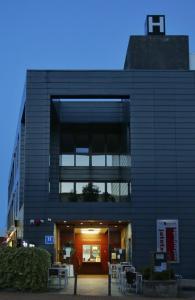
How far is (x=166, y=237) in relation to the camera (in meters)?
36.3

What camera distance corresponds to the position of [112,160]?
41.4 metres

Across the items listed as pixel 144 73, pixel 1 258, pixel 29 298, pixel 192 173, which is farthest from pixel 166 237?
pixel 29 298

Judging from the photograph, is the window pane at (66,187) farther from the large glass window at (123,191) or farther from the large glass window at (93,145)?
the large glass window at (123,191)

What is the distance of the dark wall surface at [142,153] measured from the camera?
36781mm

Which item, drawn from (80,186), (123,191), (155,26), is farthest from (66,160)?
(155,26)

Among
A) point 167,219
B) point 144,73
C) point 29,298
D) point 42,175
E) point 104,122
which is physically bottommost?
point 29,298

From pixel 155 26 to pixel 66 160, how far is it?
1180 cm

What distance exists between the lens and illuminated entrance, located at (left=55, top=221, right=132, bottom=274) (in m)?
40.2

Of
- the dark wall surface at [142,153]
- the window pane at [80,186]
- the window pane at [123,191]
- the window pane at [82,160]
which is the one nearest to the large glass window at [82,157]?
the window pane at [82,160]

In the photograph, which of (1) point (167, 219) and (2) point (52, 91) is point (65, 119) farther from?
(1) point (167, 219)

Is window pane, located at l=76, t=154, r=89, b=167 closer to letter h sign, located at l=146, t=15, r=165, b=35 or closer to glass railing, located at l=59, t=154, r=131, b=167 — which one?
glass railing, located at l=59, t=154, r=131, b=167

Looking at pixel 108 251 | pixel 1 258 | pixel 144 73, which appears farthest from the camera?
pixel 108 251

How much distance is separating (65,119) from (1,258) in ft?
58.9

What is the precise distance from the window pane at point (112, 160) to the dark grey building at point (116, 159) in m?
0.07
